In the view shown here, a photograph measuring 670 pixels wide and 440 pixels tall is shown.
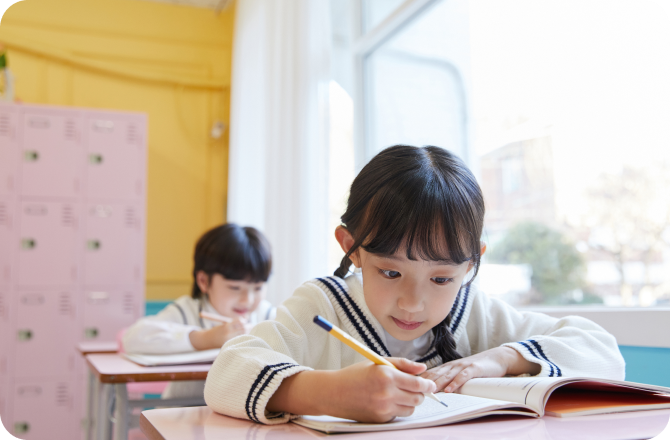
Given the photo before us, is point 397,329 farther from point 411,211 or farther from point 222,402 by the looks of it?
point 222,402

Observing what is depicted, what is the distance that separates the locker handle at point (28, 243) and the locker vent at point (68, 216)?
0.19m

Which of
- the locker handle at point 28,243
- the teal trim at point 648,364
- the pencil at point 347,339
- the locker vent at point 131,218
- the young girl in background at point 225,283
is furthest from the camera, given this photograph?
the locker vent at point 131,218

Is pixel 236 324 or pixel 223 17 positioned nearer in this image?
pixel 236 324

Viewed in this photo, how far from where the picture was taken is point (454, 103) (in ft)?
7.52

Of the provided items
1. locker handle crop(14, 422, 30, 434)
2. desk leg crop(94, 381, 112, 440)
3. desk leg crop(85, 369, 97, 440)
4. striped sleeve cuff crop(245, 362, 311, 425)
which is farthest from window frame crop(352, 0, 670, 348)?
locker handle crop(14, 422, 30, 434)

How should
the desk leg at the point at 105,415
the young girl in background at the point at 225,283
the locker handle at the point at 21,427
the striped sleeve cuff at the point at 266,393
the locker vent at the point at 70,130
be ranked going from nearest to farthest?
the striped sleeve cuff at the point at 266,393 < the desk leg at the point at 105,415 < the young girl in background at the point at 225,283 < the locker handle at the point at 21,427 < the locker vent at the point at 70,130

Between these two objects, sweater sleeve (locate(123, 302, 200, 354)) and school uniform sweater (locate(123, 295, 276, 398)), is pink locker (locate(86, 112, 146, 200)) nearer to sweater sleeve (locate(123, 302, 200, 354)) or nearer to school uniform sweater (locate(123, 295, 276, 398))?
school uniform sweater (locate(123, 295, 276, 398))

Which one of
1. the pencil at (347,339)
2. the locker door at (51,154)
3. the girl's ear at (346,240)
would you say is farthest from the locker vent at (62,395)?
the pencil at (347,339)

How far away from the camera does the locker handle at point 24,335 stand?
326 cm

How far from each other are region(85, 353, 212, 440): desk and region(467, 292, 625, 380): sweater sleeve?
2.29 ft

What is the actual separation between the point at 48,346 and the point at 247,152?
5.31 feet

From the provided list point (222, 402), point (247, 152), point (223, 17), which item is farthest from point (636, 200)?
point (223, 17)

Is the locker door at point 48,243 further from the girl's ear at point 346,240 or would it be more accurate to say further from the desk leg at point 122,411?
the girl's ear at point 346,240

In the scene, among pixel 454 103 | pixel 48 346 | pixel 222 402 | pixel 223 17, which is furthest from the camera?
pixel 223 17
